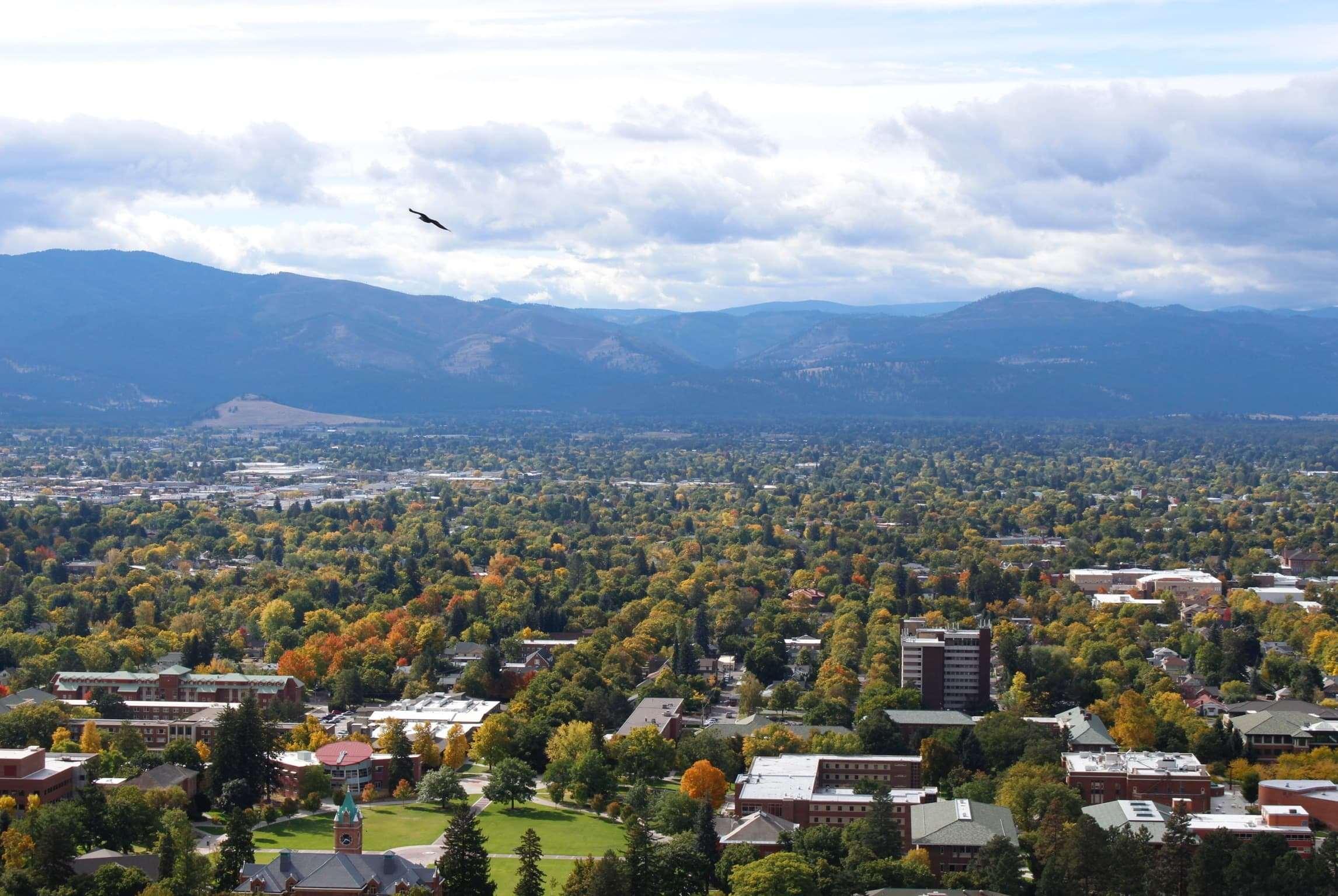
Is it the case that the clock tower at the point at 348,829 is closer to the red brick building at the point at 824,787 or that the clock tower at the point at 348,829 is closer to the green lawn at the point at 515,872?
the green lawn at the point at 515,872

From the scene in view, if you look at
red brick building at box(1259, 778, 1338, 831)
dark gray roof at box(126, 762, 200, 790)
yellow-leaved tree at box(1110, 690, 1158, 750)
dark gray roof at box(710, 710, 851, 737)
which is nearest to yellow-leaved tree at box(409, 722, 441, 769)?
dark gray roof at box(126, 762, 200, 790)

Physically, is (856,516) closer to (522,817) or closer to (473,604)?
(473,604)

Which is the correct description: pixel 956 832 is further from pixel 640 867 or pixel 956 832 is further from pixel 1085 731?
pixel 1085 731

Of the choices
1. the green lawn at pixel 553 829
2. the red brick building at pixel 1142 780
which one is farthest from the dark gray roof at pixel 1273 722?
the green lawn at pixel 553 829

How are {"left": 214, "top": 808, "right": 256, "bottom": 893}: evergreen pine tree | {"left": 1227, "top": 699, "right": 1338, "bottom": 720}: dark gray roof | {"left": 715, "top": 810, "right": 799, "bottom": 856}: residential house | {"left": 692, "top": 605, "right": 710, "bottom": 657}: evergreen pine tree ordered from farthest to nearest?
{"left": 692, "top": 605, "right": 710, "bottom": 657}: evergreen pine tree < {"left": 1227, "top": 699, "right": 1338, "bottom": 720}: dark gray roof < {"left": 715, "top": 810, "right": 799, "bottom": 856}: residential house < {"left": 214, "top": 808, "right": 256, "bottom": 893}: evergreen pine tree

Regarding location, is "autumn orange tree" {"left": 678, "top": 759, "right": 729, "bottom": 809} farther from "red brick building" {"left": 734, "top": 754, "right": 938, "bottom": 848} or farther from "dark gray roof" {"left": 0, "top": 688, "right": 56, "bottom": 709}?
"dark gray roof" {"left": 0, "top": 688, "right": 56, "bottom": 709}

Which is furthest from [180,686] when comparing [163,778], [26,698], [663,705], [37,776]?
[663,705]

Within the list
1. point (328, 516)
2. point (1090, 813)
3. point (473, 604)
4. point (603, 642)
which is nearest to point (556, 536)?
point (328, 516)
